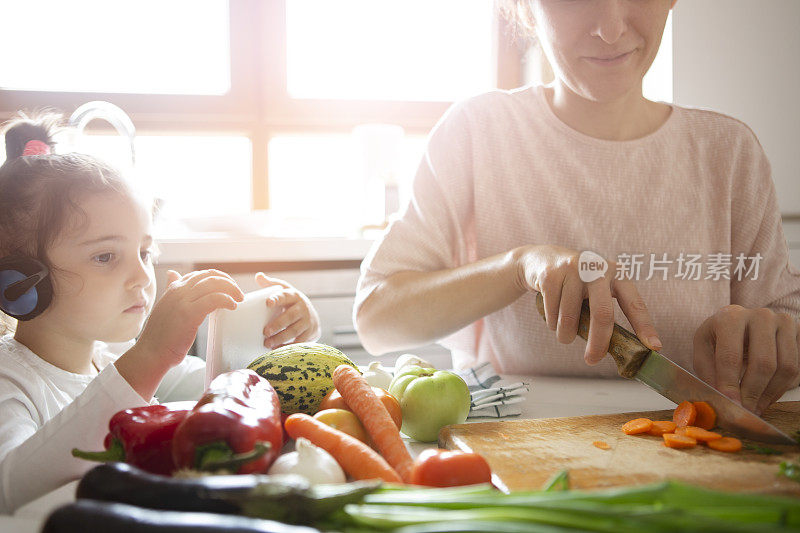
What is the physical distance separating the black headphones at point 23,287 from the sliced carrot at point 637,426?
2.58ft

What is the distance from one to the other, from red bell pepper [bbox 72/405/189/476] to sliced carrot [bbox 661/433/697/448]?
20.9 inches

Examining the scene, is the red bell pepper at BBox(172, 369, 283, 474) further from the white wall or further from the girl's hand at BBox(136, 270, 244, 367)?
the white wall

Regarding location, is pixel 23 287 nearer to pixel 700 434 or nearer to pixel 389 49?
pixel 700 434

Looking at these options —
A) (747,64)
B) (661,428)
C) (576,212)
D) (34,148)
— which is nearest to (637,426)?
(661,428)

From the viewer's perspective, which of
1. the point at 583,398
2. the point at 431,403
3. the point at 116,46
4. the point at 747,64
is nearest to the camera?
the point at 431,403

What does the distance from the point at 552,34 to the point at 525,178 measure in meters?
0.32

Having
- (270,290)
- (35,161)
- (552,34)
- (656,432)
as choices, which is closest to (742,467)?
(656,432)

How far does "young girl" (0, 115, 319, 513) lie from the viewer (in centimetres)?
77

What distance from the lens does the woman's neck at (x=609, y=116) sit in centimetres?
129

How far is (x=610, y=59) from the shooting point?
42.8 inches

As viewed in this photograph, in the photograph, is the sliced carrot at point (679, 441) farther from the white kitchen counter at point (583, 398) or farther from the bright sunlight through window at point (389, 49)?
the bright sunlight through window at point (389, 49)

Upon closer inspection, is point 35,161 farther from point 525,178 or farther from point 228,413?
point 525,178

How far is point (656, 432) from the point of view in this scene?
2.48 ft

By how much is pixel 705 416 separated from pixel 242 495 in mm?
598
